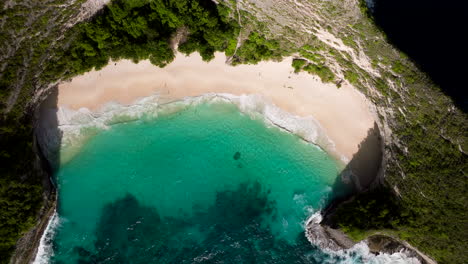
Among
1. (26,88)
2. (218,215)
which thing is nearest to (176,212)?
(218,215)

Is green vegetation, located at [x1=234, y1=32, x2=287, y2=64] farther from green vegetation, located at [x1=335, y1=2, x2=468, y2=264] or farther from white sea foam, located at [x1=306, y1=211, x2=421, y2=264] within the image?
white sea foam, located at [x1=306, y1=211, x2=421, y2=264]

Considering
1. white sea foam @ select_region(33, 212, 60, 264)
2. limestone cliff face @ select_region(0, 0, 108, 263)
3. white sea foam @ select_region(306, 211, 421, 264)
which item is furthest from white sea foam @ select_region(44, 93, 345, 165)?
white sea foam @ select_region(306, 211, 421, 264)

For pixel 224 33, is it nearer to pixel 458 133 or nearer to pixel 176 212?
pixel 176 212

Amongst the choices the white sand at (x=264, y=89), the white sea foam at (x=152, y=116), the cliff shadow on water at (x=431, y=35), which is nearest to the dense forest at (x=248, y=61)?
the white sand at (x=264, y=89)

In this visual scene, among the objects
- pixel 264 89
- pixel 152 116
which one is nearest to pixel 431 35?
pixel 264 89

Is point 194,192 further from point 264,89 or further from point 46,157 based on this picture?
point 46,157
